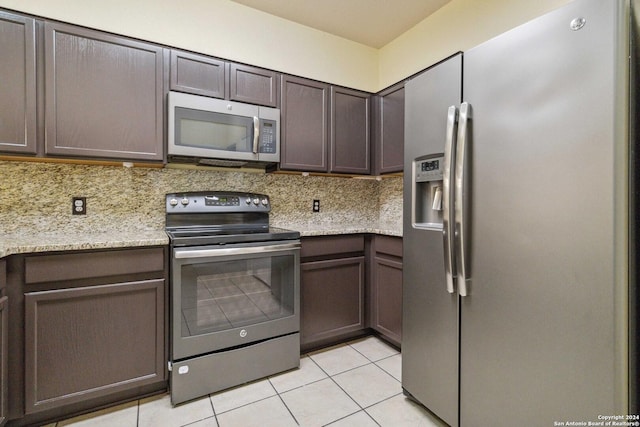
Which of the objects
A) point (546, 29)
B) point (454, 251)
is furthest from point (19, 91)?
point (546, 29)

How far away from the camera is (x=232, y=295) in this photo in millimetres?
1914

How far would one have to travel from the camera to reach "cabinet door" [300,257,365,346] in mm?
2289

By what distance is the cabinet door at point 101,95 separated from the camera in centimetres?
169

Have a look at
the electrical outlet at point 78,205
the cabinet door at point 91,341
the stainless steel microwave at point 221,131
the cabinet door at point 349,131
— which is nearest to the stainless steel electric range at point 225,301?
the cabinet door at point 91,341

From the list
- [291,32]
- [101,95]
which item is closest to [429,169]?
[291,32]

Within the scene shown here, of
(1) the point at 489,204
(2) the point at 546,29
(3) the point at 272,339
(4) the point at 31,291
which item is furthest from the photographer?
(3) the point at 272,339

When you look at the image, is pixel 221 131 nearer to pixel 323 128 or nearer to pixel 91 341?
pixel 323 128

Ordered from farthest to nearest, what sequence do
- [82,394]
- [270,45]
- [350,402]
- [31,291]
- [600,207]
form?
[270,45] < [350,402] < [82,394] < [31,291] < [600,207]

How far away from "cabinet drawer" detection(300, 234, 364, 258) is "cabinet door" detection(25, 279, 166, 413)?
0.98 metres

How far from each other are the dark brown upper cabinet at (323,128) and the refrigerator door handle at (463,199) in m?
1.31

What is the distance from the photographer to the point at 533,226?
3.73ft

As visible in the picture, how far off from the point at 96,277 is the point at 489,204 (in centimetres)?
195

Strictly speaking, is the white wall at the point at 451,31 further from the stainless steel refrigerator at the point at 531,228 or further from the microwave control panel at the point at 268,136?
the microwave control panel at the point at 268,136

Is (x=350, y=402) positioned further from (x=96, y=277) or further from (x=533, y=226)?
(x=96, y=277)
